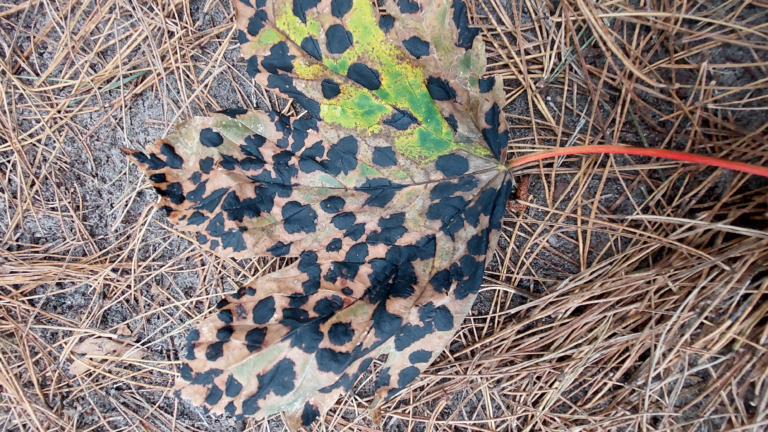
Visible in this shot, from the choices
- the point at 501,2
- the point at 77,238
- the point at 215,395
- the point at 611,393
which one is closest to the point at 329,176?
the point at 215,395

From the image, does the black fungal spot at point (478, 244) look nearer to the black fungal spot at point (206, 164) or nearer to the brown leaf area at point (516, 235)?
the brown leaf area at point (516, 235)

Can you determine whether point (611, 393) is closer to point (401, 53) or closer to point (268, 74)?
point (401, 53)

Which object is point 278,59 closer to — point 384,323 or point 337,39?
point 337,39

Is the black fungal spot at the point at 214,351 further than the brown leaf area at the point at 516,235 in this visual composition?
No

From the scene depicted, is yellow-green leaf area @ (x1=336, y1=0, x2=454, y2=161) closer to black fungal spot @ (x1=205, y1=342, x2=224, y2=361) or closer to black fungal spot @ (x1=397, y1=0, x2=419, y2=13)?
black fungal spot @ (x1=397, y1=0, x2=419, y2=13)

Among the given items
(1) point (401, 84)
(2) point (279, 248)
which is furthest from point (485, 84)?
(2) point (279, 248)

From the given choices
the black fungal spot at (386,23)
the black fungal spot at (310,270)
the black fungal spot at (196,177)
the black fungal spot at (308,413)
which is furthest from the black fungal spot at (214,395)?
the black fungal spot at (386,23)
